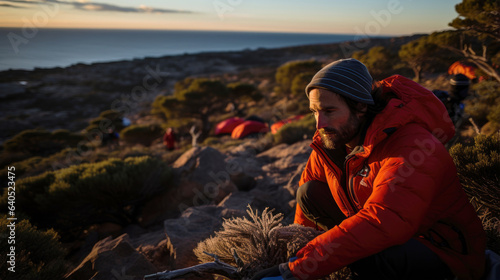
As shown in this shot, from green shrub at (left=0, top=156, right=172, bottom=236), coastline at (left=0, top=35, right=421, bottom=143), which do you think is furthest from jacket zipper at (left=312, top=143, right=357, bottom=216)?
coastline at (left=0, top=35, right=421, bottom=143)

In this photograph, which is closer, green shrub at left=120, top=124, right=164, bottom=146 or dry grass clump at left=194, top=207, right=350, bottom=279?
dry grass clump at left=194, top=207, right=350, bottom=279

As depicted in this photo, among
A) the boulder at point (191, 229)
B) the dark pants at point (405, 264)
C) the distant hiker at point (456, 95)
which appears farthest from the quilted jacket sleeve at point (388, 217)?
the distant hiker at point (456, 95)

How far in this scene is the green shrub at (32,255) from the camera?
189 centimetres

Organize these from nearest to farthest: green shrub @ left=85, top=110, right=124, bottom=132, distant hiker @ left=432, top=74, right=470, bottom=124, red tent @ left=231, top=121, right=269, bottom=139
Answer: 1. distant hiker @ left=432, top=74, right=470, bottom=124
2. red tent @ left=231, top=121, right=269, bottom=139
3. green shrub @ left=85, top=110, right=124, bottom=132

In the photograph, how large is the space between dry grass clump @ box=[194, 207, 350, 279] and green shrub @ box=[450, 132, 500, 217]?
1.41m

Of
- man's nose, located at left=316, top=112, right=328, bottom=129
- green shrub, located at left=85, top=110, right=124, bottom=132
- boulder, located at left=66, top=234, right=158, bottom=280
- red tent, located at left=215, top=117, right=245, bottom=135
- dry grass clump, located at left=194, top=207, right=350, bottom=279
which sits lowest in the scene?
green shrub, located at left=85, top=110, right=124, bottom=132

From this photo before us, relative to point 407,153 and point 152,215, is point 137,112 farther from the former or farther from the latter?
point 407,153

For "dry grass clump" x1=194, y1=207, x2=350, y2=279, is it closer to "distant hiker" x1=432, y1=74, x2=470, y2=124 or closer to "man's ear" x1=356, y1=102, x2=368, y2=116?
"man's ear" x1=356, y1=102, x2=368, y2=116

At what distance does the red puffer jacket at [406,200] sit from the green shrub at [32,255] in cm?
203

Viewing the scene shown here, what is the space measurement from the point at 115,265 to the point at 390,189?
2.24 meters

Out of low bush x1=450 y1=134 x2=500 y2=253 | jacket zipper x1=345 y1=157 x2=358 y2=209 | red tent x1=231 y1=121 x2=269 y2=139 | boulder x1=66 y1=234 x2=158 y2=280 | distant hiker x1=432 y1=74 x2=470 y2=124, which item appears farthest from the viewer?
red tent x1=231 y1=121 x2=269 y2=139

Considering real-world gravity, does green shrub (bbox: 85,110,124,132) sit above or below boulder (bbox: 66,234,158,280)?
below

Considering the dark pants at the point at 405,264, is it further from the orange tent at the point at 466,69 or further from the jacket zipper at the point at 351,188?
the orange tent at the point at 466,69

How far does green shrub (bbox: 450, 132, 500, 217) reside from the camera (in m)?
2.01
